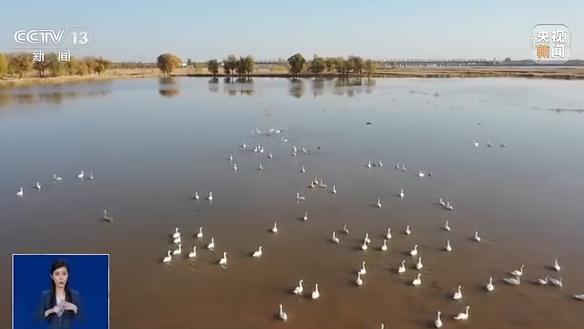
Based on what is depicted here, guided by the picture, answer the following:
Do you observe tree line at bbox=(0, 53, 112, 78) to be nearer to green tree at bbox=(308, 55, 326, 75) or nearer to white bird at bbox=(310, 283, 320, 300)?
green tree at bbox=(308, 55, 326, 75)

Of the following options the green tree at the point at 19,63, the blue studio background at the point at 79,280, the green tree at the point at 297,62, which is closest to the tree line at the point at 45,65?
the green tree at the point at 19,63

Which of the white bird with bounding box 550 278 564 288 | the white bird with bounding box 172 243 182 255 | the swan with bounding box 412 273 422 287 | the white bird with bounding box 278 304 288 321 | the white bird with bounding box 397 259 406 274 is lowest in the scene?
the white bird with bounding box 278 304 288 321

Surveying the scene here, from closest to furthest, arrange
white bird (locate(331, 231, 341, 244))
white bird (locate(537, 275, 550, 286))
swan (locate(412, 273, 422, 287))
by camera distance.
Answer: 1. swan (locate(412, 273, 422, 287))
2. white bird (locate(537, 275, 550, 286))
3. white bird (locate(331, 231, 341, 244))

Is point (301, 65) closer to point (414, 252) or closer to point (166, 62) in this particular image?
point (166, 62)

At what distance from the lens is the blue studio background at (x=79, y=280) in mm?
4992

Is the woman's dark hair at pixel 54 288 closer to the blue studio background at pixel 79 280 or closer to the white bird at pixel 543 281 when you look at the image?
the blue studio background at pixel 79 280

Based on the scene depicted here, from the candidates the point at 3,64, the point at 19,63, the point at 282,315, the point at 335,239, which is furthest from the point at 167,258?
the point at 19,63

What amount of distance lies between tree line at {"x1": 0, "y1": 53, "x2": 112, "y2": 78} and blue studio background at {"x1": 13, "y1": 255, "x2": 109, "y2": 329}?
238ft

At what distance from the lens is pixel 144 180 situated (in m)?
21.6

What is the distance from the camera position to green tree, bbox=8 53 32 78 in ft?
259

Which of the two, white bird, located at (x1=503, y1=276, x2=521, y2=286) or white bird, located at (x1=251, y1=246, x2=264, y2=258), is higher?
white bird, located at (x1=251, y1=246, x2=264, y2=258)

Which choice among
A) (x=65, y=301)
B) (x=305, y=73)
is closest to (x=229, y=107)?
(x=65, y=301)

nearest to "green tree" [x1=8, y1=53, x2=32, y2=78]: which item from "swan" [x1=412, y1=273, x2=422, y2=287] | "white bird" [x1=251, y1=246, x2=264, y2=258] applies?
"white bird" [x1=251, y1=246, x2=264, y2=258]

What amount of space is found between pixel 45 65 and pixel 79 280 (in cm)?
9153
